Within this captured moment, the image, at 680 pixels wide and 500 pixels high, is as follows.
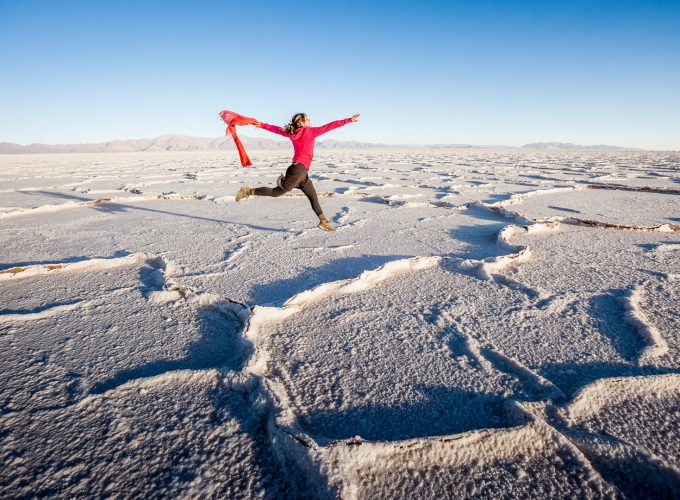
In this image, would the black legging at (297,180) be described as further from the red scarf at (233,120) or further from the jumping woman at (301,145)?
the red scarf at (233,120)

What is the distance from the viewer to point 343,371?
1.42 meters

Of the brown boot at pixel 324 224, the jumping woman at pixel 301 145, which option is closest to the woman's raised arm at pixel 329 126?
the jumping woman at pixel 301 145

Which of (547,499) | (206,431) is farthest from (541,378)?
(206,431)

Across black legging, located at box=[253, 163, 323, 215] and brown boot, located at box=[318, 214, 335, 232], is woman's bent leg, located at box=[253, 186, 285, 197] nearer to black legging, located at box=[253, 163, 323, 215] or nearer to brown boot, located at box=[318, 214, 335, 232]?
black legging, located at box=[253, 163, 323, 215]

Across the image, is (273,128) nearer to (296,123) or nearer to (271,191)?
(296,123)

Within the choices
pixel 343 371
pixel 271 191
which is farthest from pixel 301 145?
pixel 343 371

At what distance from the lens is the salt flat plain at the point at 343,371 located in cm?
98

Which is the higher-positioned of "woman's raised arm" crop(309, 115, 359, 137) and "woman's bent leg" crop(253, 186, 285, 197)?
"woman's raised arm" crop(309, 115, 359, 137)

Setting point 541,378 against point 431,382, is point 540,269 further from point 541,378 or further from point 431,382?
point 431,382

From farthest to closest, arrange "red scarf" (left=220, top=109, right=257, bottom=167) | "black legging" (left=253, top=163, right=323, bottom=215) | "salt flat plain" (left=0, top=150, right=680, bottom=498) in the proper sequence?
"red scarf" (left=220, top=109, right=257, bottom=167) < "black legging" (left=253, top=163, right=323, bottom=215) < "salt flat plain" (left=0, top=150, right=680, bottom=498)

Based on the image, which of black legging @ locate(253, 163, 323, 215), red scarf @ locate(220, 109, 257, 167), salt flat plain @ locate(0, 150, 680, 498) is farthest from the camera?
red scarf @ locate(220, 109, 257, 167)

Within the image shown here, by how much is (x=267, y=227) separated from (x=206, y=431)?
289cm

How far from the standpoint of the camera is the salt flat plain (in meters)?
0.98

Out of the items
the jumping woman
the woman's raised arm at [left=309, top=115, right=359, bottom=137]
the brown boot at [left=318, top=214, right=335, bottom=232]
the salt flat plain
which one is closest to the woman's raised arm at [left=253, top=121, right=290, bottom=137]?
the jumping woman
